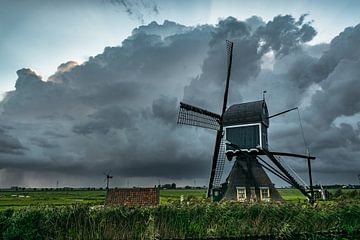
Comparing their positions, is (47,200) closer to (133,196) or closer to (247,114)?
(133,196)

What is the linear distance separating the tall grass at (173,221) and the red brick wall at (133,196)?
10393 millimetres

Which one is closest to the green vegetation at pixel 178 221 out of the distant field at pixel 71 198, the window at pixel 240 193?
the distant field at pixel 71 198

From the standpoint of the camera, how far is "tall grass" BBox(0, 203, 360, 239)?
18.1m

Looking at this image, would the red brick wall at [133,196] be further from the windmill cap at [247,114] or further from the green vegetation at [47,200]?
the windmill cap at [247,114]

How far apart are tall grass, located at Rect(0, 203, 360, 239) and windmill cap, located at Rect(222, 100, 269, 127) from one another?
7.93 meters

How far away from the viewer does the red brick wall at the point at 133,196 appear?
98.8 feet

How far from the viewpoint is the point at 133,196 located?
3078 cm

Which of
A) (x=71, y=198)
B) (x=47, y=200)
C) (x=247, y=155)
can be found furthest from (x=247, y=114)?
(x=71, y=198)

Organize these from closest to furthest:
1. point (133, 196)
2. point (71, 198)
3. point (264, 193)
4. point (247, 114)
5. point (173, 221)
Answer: point (173, 221) < point (264, 193) < point (247, 114) < point (133, 196) < point (71, 198)

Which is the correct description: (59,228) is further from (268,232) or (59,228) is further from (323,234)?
(323,234)

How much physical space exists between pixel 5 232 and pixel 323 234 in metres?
18.6

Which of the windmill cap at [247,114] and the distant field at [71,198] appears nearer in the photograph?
the windmill cap at [247,114]

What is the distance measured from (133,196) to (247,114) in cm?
1238

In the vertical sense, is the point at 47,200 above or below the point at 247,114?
below
